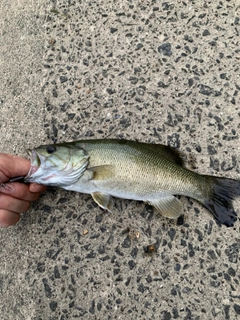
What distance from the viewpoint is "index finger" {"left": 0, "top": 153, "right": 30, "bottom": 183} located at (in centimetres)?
259

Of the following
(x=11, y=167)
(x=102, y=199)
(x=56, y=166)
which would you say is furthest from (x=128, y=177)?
(x=11, y=167)

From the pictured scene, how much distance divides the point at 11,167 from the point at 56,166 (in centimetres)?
34

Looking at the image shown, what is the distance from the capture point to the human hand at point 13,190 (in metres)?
2.61

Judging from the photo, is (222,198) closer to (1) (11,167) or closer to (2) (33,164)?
(2) (33,164)

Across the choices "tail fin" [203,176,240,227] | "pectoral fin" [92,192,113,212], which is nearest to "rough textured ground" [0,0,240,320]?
"tail fin" [203,176,240,227]

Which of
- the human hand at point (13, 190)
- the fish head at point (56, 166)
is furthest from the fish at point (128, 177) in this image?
the human hand at point (13, 190)

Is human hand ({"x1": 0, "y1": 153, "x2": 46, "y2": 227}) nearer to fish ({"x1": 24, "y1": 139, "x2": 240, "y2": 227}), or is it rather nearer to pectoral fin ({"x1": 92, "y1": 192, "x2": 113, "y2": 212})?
fish ({"x1": 24, "y1": 139, "x2": 240, "y2": 227})

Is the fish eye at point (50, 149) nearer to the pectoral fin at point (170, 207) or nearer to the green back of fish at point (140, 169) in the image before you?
the green back of fish at point (140, 169)

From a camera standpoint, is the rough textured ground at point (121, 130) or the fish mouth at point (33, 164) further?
the rough textured ground at point (121, 130)

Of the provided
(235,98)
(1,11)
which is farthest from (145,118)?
(1,11)

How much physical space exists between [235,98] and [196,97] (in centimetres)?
34

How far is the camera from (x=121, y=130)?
3.05 m

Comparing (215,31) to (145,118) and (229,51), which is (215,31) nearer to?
(229,51)

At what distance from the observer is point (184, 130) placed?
9.75ft
